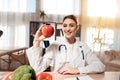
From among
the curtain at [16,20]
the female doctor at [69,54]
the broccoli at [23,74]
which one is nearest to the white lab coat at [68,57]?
the female doctor at [69,54]

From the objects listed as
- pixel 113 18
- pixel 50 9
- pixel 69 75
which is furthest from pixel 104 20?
pixel 69 75

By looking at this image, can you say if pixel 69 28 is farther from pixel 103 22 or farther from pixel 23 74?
pixel 103 22

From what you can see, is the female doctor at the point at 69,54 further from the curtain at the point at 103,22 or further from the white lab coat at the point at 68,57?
the curtain at the point at 103,22

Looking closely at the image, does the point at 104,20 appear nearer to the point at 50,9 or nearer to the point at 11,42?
the point at 50,9

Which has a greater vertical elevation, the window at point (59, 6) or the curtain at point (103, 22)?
the window at point (59, 6)

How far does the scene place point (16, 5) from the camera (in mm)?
5152

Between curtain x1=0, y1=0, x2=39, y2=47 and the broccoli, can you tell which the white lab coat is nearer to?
the broccoli

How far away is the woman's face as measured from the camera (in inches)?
73.4

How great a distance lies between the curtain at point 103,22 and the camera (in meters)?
5.29

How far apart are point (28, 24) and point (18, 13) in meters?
0.34

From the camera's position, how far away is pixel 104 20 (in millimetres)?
5312

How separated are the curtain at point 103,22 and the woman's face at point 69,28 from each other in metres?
3.48

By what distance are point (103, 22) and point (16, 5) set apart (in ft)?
6.83

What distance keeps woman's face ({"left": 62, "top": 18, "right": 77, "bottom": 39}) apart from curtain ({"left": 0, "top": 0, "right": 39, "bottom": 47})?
3458mm
